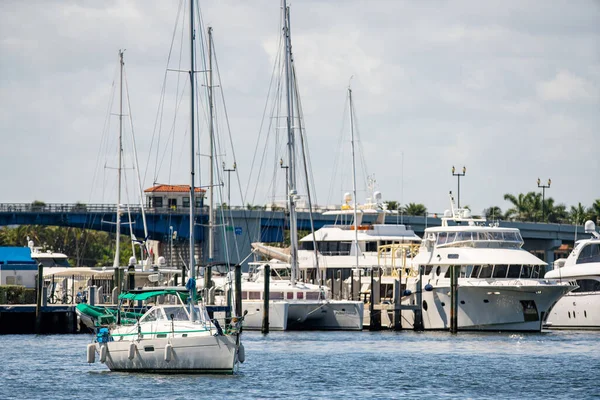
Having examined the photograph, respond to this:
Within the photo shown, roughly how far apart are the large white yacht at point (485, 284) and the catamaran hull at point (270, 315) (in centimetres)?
773

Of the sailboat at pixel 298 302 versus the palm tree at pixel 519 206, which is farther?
the palm tree at pixel 519 206

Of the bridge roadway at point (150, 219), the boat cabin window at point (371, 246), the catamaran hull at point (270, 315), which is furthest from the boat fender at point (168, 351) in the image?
the bridge roadway at point (150, 219)

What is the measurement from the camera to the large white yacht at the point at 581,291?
69.2m

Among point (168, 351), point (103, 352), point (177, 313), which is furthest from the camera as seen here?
point (103, 352)

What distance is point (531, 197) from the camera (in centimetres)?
16588

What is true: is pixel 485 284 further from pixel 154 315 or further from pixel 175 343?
pixel 175 343

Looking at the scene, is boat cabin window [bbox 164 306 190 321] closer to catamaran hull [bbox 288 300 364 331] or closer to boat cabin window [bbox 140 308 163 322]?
boat cabin window [bbox 140 308 163 322]

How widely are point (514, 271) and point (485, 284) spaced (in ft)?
7.52

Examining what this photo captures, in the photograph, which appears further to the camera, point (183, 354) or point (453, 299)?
point (453, 299)

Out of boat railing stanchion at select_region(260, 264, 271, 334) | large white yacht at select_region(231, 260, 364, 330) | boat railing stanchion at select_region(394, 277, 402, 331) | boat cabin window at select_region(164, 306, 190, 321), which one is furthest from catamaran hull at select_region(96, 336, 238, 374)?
boat railing stanchion at select_region(394, 277, 402, 331)

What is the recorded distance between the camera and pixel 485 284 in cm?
6481

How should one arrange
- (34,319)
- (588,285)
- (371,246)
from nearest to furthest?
(34,319), (588,285), (371,246)

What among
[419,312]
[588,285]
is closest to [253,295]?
[419,312]

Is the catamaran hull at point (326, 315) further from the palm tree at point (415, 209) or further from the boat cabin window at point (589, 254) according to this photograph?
the palm tree at point (415, 209)
